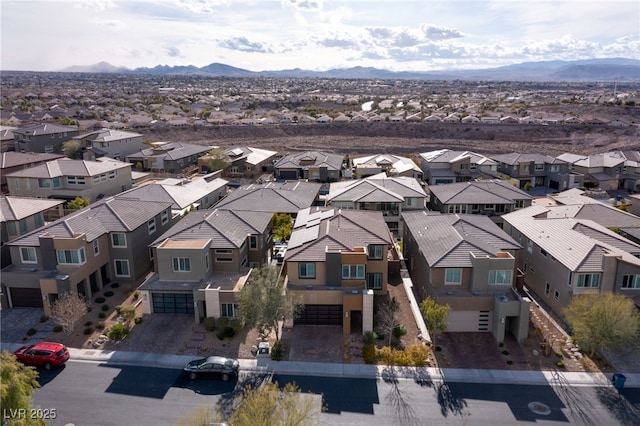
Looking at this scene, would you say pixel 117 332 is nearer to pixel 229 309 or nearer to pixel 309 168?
pixel 229 309

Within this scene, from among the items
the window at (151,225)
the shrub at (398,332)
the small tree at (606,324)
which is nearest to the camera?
the small tree at (606,324)

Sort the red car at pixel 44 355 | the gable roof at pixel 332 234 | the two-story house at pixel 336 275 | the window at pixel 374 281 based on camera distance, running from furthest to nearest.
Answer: the window at pixel 374 281
the gable roof at pixel 332 234
the two-story house at pixel 336 275
the red car at pixel 44 355

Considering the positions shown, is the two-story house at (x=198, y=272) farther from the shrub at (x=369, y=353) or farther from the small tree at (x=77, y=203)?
the small tree at (x=77, y=203)

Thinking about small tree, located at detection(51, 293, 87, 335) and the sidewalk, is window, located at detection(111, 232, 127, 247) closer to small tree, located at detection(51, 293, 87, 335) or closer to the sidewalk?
small tree, located at detection(51, 293, 87, 335)

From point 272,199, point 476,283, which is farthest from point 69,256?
point 476,283

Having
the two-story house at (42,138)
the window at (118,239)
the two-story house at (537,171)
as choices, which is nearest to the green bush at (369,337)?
the window at (118,239)

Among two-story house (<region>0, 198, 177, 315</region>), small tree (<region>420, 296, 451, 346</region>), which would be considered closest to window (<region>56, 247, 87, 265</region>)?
two-story house (<region>0, 198, 177, 315</region>)

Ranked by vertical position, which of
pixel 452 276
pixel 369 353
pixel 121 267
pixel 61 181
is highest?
pixel 61 181
